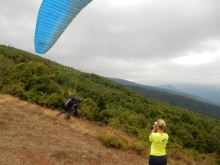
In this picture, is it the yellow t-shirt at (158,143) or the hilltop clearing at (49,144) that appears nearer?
the yellow t-shirt at (158,143)

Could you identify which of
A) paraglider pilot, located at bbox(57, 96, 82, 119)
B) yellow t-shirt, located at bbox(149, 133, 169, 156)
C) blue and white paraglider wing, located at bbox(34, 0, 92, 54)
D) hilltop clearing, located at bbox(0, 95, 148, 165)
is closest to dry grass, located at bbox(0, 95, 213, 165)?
hilltop clearing, located at bbox(0, 95, 148, 165)

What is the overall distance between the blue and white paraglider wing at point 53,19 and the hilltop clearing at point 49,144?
3048 millimetres

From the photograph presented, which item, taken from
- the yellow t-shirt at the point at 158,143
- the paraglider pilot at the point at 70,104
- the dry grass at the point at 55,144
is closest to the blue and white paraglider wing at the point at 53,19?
the paraglider pilot at the point at 70,104

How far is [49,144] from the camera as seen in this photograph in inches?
292

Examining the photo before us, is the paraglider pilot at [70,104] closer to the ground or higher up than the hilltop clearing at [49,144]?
higher up

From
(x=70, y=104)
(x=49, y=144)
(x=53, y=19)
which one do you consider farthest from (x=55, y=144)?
(x=53, y=19)

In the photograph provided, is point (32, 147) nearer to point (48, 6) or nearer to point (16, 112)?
point (16, 112)

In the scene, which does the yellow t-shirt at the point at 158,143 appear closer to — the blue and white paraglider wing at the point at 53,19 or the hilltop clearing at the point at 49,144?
the hilltop clearing at the point at 49,144

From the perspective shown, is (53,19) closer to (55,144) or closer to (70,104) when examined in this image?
(70,104)

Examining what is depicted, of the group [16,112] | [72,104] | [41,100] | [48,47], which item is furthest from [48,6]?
[41,100]

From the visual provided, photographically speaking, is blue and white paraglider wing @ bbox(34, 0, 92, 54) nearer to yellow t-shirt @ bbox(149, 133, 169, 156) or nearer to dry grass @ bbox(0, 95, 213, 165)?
→ dry grass @ bbox(0, 95, 213, 165)

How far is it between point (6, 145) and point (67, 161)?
5.86 ft

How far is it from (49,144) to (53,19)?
4.88 metres

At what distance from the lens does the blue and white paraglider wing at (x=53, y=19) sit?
29.4 ft
